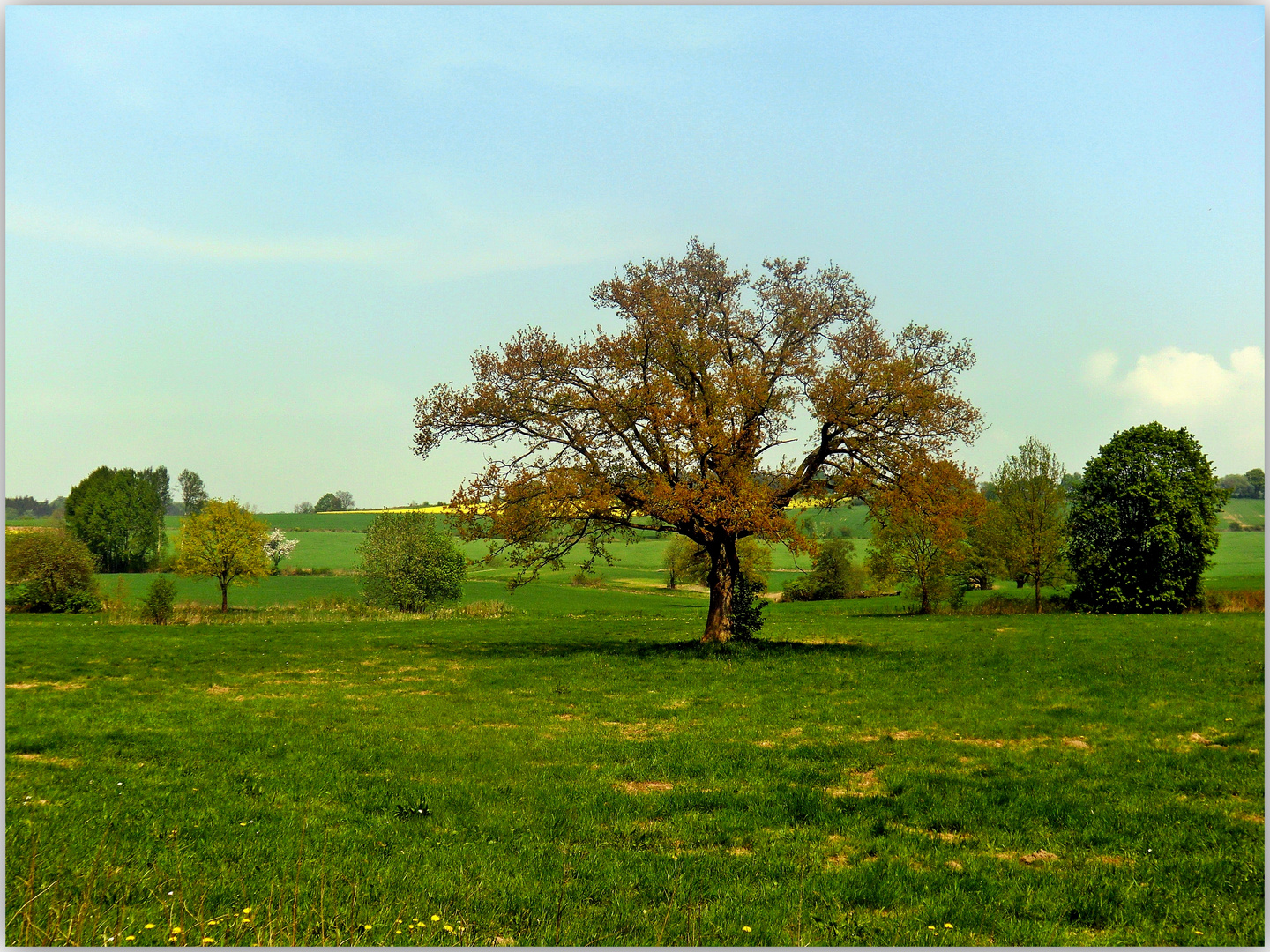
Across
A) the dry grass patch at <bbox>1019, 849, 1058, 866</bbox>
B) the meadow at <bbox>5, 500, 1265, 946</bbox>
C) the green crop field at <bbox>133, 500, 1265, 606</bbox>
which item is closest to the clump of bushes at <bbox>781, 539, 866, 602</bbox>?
the green crop field at <bbox>133, 500, 1265, 606</bbox>

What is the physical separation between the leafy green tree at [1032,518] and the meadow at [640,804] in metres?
33.8

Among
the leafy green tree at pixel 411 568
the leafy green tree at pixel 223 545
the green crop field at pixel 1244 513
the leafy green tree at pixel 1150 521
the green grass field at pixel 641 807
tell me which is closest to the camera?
the green grass field at pixel 641 807

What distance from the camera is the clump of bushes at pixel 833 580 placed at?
243 feet

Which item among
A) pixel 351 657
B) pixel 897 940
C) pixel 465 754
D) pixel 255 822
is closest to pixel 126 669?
pixel 351 657

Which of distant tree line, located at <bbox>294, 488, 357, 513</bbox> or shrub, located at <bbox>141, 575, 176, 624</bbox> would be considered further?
distant tree line, located at <bbox>294, 488, 357, 513</bbox>

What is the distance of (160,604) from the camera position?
44.8 m

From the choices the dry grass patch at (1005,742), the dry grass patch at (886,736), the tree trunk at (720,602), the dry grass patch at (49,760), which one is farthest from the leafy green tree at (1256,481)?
the dry grass patch at (49,760)

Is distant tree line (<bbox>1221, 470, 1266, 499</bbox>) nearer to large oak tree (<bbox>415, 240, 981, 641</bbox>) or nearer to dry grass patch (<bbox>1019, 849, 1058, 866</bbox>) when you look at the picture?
large oak tree (<bbox>415, 240, 981, 641</bbox>)

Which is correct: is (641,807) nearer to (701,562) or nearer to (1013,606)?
(701,562)

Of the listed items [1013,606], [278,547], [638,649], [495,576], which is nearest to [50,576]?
[278,547]

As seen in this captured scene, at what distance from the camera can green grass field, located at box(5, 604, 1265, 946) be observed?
22.2 ft

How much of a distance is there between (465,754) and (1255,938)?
1023 cm

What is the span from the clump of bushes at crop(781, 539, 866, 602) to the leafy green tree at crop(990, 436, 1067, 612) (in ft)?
58.2

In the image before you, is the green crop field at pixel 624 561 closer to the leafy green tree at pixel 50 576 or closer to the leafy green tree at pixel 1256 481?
the leafy green tree at pixel 1256 481
